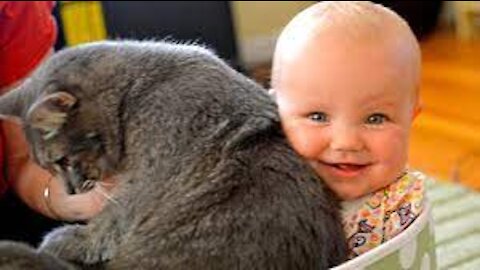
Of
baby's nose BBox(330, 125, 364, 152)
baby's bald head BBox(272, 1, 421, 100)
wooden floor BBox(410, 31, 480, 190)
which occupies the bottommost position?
wooden floor BBox(410, 31, 480, 190)

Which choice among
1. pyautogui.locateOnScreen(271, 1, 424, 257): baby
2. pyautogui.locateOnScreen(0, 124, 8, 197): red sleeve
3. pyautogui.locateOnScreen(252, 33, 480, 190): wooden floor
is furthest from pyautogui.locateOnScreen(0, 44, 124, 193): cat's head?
pyautogui.locateOnScreen(252, 33, 480, 190): wooden floor

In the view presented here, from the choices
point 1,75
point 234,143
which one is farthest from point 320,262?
point 1,75

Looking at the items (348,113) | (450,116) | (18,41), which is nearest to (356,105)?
(348,113)

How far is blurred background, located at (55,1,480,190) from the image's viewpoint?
2.16 m

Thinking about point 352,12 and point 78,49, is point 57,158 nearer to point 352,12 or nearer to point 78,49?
point 78,49

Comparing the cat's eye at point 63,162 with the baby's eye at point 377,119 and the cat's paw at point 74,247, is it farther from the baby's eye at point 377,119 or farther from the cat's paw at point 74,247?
the baby's eye at point 377,119

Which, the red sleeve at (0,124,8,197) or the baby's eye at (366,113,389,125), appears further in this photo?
the red sleeve at (0,124,8,197)

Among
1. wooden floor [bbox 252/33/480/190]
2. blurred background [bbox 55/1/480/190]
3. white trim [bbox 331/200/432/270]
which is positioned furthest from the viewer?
blurred background [bbox 55/1/480/190]

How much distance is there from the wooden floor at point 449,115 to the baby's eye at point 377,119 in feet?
2.37

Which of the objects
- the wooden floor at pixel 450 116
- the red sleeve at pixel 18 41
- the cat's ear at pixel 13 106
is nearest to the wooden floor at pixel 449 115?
the wooden floor at pixel 450 116

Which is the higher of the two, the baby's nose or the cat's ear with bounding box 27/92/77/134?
the cat's ear with bounding box 27/92/77/134

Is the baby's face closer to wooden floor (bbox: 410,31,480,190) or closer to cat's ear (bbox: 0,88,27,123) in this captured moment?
cat's ear (bbox: 0,88,27,123)

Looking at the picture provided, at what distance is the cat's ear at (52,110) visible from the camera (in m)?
0.88

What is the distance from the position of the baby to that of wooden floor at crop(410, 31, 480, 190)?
3.56 ft
